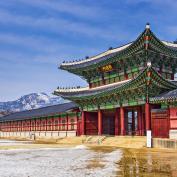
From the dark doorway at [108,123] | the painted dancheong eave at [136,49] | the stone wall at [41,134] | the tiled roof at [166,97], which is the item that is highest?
the painted dancheong eave at [136,49]

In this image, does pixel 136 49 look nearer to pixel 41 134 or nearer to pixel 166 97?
pixel 166 97

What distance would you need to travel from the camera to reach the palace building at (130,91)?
102 feet

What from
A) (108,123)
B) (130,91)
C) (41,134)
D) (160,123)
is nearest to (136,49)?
(130,91)

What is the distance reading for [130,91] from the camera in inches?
1375

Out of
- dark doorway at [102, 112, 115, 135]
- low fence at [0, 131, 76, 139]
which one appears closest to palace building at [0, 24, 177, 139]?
dark doorway at [102, 112, 115, 135]

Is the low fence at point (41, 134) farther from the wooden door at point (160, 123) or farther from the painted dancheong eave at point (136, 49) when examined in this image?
the wooden door at point (160, 123)

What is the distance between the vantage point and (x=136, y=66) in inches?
1470

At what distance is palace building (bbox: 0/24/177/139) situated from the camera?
31.2 meters

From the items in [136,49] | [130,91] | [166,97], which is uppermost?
[136,49]

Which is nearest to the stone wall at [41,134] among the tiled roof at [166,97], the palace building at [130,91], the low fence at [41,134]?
the low fence at [41,134]

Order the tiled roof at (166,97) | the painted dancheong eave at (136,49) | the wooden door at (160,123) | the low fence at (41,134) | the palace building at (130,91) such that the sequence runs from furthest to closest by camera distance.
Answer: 1. the low fence at (41,134)
2. the painted dancheong eave at (136,49)
3. the palace building at (130,91)
4. the wooden door at (160,123)
5. the tiled roof at (166,97)

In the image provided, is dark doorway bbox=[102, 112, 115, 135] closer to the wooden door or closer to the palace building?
the palace building

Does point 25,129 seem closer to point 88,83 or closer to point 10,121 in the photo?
point 10,121

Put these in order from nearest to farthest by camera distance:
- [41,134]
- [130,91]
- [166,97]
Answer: [166,97]
[130,91]
[41,134]
